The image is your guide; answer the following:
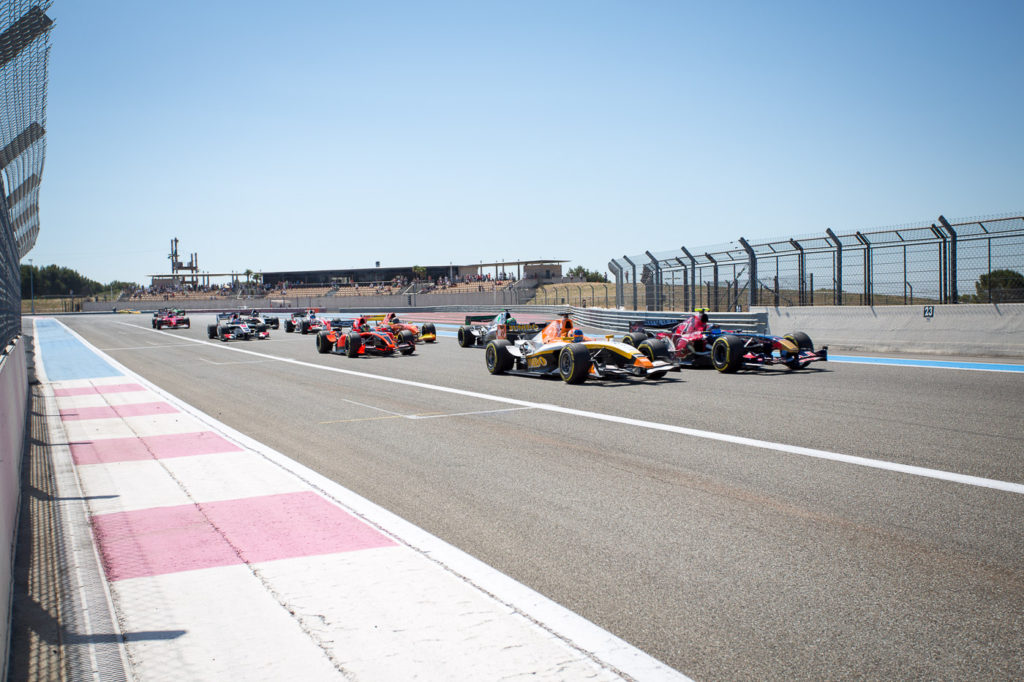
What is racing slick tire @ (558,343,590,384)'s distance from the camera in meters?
12.9

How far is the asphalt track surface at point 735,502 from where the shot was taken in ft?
11.1

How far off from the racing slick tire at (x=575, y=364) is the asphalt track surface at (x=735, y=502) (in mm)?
678

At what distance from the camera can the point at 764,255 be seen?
20531 millimetres

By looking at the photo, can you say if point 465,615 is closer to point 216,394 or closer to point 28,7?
point 28,7

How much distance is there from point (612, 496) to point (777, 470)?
154cm

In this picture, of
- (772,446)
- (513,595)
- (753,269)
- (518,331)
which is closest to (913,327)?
(753,269)

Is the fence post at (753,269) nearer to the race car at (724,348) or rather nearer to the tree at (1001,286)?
the tree at (1001,286)

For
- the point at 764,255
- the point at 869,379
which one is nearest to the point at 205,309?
the point at 764,255

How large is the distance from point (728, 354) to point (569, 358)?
2996 mm

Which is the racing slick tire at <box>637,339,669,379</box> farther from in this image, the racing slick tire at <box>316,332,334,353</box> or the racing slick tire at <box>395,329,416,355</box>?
the racing slick tire at <box>316,332,334,353</box>

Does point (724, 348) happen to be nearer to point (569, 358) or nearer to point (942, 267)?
point (569, 358)

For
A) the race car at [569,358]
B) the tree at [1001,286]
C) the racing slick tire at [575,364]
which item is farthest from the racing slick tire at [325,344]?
the tree at [1001,286]

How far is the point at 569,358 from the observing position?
514 inches

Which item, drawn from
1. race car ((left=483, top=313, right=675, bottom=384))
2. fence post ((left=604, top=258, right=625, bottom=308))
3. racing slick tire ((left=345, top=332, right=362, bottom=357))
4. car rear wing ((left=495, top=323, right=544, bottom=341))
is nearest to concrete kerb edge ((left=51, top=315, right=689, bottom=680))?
race car ((left=483, top=313, right=675, bottom=384))
